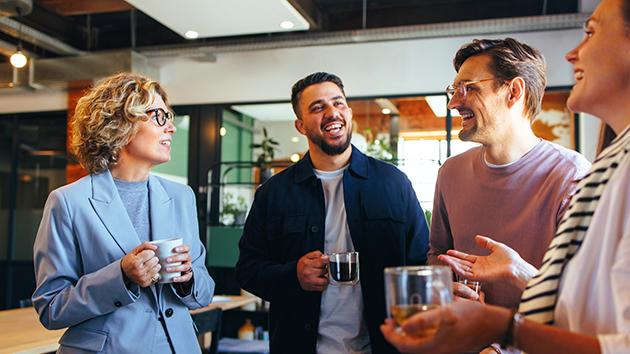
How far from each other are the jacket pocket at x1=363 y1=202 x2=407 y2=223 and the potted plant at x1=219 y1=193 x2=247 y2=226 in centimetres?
336

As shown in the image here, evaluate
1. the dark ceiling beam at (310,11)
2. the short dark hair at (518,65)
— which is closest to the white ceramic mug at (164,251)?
the short dark hair at (518,65)

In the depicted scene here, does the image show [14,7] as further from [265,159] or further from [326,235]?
[326,235]

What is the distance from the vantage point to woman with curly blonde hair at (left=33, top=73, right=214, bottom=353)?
1.62 m

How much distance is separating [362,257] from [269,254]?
443 millimetres

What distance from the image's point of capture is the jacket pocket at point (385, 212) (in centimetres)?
196

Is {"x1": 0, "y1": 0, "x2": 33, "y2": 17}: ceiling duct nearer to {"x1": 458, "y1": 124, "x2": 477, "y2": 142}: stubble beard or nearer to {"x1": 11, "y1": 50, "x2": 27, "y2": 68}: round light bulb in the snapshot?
{"x1": 11, "y1": 50, "x2": 27, "y2": 68}: round light bulb

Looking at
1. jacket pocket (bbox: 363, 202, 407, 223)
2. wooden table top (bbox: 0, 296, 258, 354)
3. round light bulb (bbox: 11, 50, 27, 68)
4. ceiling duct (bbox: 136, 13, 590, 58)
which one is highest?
ceiling duct (bbox: 136, 13, 590, 58)

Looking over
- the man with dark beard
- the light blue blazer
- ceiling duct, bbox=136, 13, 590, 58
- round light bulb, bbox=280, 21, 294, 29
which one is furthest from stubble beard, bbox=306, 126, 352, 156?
ceiling duct, bbox=136, 13, 590, 58

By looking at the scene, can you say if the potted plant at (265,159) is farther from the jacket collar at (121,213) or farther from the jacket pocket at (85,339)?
the jacket pocket at (85,339)

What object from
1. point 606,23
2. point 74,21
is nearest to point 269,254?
point 606,23

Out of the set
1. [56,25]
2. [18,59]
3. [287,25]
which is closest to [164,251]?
[287,25]

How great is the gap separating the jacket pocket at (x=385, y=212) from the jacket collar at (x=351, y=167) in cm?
15

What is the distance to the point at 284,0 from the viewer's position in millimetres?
3969

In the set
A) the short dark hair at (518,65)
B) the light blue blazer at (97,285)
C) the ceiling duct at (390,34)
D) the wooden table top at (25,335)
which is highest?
the ceiling duct at (390,34)
